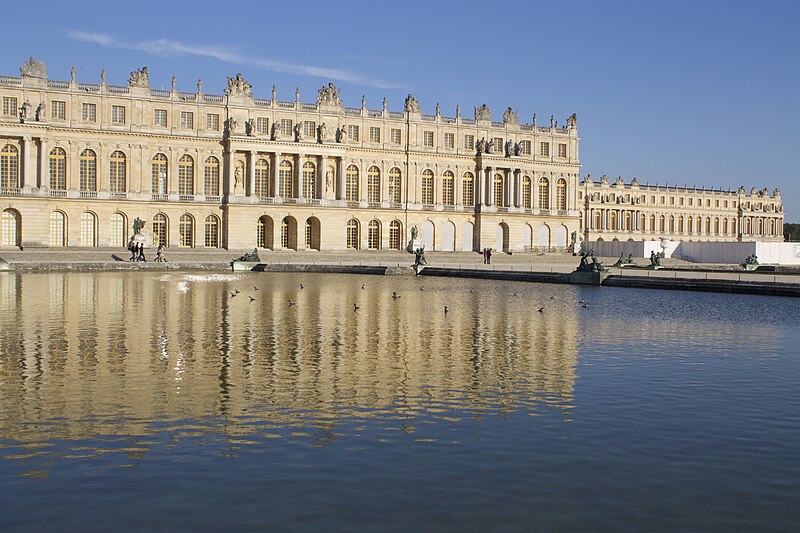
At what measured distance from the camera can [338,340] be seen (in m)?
20.0

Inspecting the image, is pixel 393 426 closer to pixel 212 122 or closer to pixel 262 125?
pixel 212 122

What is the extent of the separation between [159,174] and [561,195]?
41.5m

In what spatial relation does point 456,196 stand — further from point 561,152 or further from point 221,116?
point 221,116

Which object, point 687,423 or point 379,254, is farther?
point 379,254

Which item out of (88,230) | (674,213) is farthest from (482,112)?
(674,213)

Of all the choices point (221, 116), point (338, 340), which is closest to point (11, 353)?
point (338, 340)

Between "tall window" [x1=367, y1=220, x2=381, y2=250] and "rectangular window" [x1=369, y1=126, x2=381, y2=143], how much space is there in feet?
25.5

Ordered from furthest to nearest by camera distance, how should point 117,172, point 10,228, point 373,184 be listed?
point 373,184, point 117,172, point 10,228

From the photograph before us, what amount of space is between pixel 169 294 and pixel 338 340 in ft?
49.6

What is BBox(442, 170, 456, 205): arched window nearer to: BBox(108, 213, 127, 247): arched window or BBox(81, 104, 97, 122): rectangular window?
BBox(108, 213, 127, 247): arched window

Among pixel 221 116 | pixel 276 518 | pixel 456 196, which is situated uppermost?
pixel 221 116

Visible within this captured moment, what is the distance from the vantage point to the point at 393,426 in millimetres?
11391

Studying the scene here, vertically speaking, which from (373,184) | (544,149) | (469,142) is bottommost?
(373,184)

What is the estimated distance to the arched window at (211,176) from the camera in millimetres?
75500
